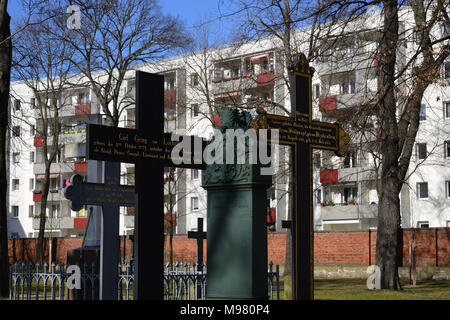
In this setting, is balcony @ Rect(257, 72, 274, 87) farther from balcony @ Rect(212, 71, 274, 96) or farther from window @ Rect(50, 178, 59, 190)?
window @ Rect(50, 178, 59, 190)

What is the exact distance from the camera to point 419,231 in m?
35.4

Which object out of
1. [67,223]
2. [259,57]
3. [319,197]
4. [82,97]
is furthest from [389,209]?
[67,223]

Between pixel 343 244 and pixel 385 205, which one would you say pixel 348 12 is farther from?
pixel 343 244

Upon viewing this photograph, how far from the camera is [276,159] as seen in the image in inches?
1994

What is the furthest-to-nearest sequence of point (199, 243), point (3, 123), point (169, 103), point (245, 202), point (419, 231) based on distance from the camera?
point (169, 103)
point (419, 231)
point (199, 243)
point (3, 123)
point (245, 202)

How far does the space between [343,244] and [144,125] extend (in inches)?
1124

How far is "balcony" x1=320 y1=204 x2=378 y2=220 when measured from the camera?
47.5 metres

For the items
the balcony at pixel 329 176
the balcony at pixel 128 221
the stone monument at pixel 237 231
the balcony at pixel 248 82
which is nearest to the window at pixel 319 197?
the balcony at pixel 329 176

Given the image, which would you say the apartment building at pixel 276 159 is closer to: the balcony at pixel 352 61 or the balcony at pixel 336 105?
the balcony at pixel 336 105

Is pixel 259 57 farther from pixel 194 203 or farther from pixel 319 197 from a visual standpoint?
pixel 194 203

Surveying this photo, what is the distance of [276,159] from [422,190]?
974cm

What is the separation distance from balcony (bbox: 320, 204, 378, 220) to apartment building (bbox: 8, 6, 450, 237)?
64 millimetres
